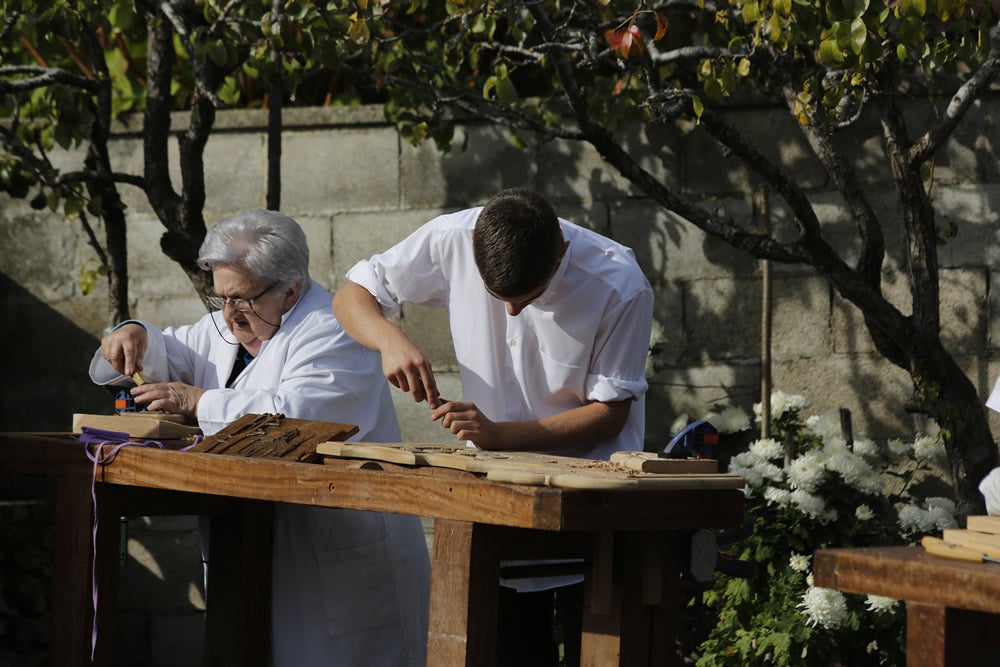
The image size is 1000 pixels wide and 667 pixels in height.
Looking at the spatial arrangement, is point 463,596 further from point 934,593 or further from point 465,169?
point 465,169

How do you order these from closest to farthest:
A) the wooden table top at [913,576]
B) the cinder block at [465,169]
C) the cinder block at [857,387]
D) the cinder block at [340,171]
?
the wooden table top at [913,576], the cinder block at [857,387], the cinder block at [465,169], the cinder block at [340,171]

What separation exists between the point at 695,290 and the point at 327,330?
1.84 meters

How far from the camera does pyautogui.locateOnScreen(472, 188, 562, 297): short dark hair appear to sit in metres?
3.06

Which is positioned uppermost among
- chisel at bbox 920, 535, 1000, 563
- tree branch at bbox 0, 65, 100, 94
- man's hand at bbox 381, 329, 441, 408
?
tree branch at bbox 0, 65, 100, 94

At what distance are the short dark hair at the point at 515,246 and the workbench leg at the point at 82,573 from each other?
125 cm

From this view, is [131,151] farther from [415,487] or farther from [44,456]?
[415,487]

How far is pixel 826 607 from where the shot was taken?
4078 mm

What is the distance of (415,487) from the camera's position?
2650 millimetres

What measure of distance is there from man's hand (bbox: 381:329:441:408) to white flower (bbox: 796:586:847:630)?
5.05ft

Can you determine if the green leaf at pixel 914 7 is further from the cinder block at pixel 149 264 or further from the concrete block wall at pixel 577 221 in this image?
the cinder block at pixel 149 264

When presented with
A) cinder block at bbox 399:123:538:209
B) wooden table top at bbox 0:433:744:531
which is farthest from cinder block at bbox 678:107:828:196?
wooden table top at bbox 0:433:744:531

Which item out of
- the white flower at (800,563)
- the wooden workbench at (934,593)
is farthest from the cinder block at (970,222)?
the wooden workbench at (934,593)

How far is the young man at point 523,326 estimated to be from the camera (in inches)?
123

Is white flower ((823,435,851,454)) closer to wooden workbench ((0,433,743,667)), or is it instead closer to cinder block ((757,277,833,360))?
cinder block ((757,277,833,360))
